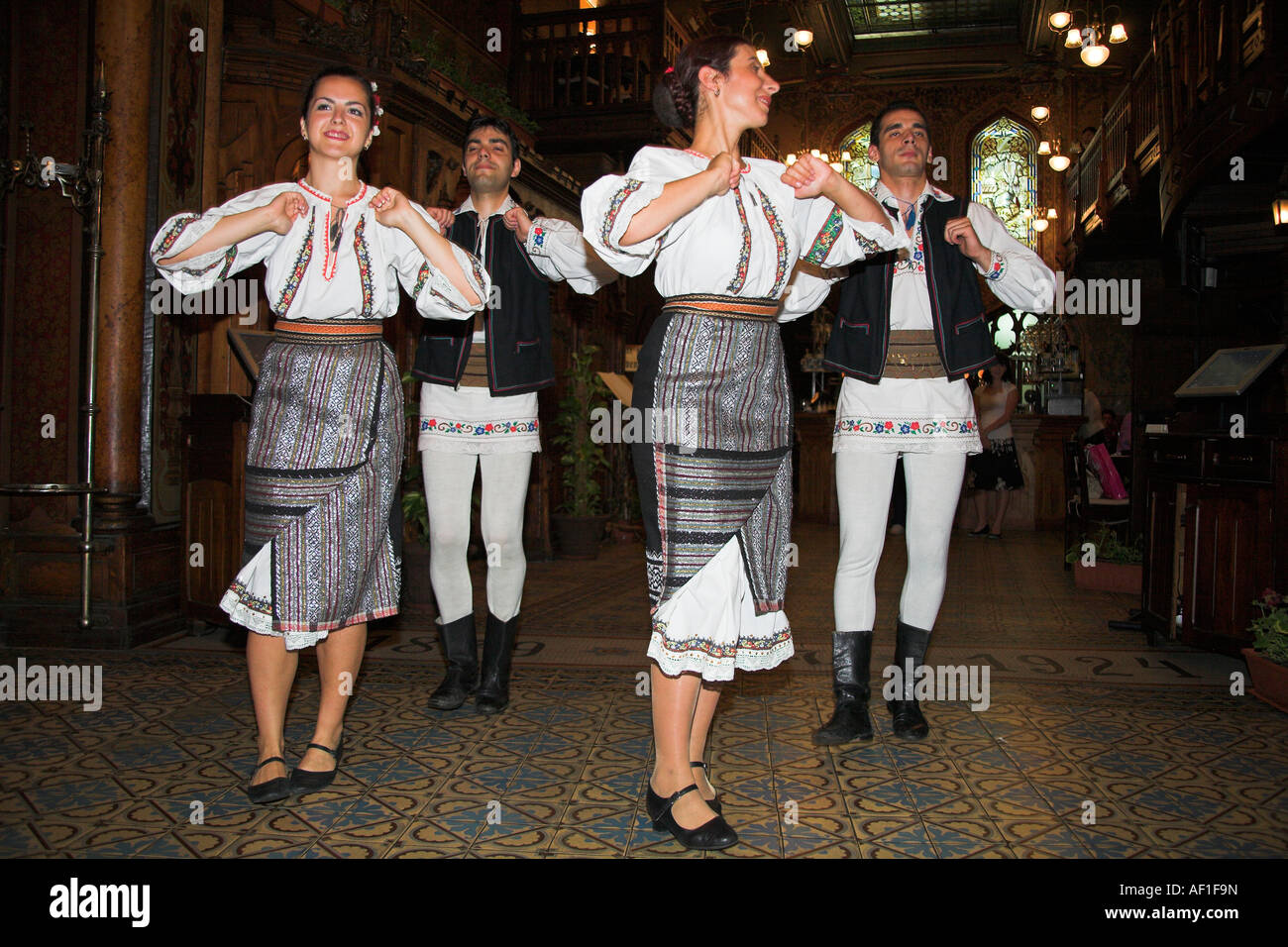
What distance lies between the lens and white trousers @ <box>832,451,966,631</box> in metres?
2.95

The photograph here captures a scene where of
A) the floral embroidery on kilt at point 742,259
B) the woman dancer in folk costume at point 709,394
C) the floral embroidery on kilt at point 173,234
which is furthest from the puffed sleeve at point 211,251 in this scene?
the floral embroidery on kilt at point 742,259

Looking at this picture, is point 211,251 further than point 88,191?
No

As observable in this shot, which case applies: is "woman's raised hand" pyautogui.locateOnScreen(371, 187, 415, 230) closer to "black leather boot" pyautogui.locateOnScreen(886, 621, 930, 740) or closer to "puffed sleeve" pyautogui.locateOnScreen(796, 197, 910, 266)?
"puffed sleeve" pyautogui.locateOnScreen(796, 197, 910, 266)

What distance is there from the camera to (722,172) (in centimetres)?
198

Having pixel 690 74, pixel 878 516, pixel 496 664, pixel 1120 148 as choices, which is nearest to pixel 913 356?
pixel 878 516

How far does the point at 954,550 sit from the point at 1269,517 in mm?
5069

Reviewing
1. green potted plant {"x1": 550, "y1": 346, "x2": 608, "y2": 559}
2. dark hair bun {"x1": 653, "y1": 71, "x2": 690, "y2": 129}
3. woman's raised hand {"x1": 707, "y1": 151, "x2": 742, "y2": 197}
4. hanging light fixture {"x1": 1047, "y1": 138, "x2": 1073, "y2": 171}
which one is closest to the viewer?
woman's raised hand {"x1": 707, "y1": 151, "x2": 742, "y2": 197}

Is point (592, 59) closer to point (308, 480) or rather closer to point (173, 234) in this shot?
point (173, 234)

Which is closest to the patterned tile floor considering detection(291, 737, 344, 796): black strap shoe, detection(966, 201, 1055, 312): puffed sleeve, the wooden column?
detection(291, 737, 344, 796): black strap shoe

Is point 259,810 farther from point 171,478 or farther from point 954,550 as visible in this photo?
point 954,550

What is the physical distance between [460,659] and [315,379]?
1256 mm

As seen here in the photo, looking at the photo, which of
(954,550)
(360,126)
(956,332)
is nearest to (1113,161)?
(954,550)

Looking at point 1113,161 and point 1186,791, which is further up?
point 1113,161
